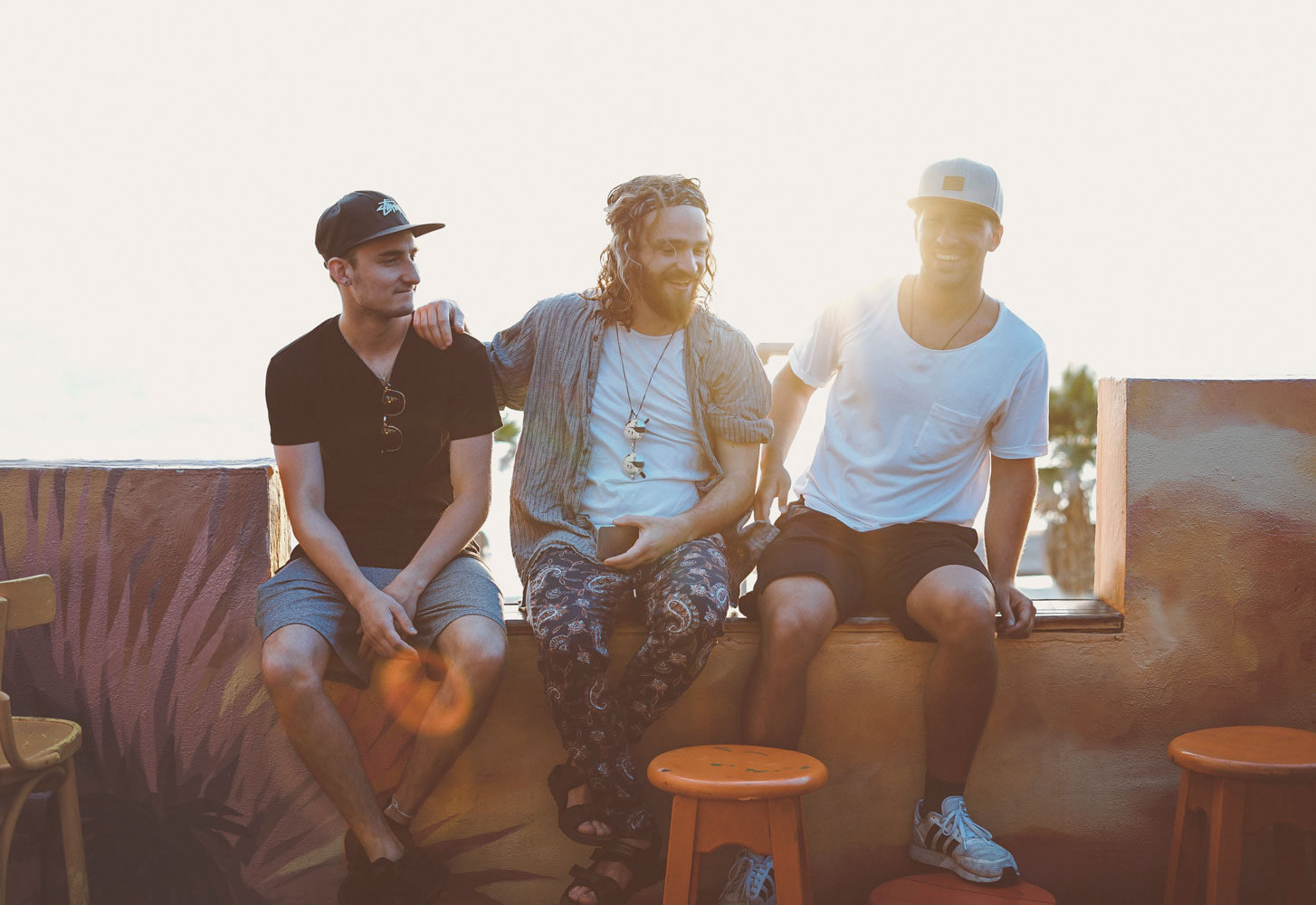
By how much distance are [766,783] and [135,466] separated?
187 centimetres

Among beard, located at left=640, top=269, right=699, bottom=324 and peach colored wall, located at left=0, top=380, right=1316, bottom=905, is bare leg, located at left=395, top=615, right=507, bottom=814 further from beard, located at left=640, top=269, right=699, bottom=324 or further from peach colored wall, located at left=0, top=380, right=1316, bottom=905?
beard, located at left=640, top=269, right=699, bottom=324

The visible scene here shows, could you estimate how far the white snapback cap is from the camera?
261cm

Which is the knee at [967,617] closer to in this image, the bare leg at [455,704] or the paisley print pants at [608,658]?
the paisley print pants at [608,658]

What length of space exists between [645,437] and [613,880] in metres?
1.13

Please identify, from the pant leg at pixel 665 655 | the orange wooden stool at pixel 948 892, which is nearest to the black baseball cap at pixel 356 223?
the pant leg at pixel 665 655

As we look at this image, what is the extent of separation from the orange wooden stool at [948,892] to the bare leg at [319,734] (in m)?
1.17

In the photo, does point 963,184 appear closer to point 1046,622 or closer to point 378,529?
point 1046,622

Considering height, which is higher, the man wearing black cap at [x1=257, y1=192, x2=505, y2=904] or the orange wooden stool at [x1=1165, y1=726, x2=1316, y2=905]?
the man wearing black cap at [x1=257, y1=192, x2=505, y2=904]

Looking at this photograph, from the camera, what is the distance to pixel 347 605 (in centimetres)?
240

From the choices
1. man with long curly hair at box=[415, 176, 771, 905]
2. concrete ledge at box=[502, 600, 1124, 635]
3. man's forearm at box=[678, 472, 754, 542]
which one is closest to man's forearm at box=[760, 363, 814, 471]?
man with long curly hair at box=[415, 176, 771, 905]

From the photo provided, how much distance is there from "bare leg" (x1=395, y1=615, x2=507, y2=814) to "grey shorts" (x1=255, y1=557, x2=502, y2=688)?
0.07 m

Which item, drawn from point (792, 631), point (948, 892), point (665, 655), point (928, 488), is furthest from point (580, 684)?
point (928, 488)

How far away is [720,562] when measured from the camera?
249 centimetres

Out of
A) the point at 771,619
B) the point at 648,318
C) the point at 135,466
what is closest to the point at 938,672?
the point at 771,619
